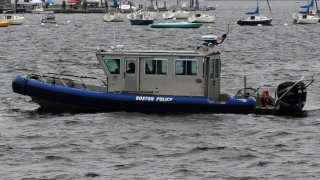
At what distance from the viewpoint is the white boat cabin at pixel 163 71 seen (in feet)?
131

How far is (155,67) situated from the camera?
40.2 metres

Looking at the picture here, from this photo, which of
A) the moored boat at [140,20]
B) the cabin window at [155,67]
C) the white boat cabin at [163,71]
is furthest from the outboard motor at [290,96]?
the moored boat at [140,20]

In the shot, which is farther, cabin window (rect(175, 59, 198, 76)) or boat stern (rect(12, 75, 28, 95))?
→ boat stern (rect(12, 75, 28, 95))

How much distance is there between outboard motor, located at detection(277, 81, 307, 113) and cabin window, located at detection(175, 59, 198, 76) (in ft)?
12.4

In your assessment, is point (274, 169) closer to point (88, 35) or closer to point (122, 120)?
point (122, 120)

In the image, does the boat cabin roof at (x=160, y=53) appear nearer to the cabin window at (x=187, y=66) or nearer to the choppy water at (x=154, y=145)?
the cabin window at (x=187, y=66)

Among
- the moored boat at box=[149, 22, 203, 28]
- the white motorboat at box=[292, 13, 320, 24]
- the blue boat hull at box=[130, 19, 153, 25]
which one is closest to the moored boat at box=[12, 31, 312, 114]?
the moored boat at box=[149, 22, 203, 28]

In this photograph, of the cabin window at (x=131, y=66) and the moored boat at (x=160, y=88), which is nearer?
the moored boat at (x=160, y=88)

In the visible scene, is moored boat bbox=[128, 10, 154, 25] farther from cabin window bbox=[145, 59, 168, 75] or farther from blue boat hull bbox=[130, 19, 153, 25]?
cabin window bbox=[145, 59, 168, 75]

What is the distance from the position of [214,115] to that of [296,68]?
33004mm

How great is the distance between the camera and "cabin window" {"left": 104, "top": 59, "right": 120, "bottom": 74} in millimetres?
40312

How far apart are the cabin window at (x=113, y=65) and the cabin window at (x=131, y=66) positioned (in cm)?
40

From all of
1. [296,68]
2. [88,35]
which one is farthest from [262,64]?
[88,35]

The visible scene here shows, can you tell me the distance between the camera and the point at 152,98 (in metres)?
40.0
